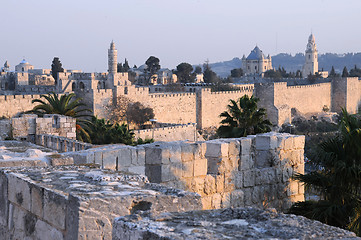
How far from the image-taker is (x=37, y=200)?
7.75 ft

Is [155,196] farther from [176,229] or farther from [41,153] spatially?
[41,153]

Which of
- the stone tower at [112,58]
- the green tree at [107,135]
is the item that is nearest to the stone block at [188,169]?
the green tree at [107,135]

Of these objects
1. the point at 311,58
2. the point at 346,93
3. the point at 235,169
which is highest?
the point at 311,58

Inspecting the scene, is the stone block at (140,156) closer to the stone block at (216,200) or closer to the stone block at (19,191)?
the stone block at (216,200)

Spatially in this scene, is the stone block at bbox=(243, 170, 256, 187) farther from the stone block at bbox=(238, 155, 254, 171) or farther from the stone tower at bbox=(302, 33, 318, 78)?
the stone tower at bbox=(302, 33, 318, 78)

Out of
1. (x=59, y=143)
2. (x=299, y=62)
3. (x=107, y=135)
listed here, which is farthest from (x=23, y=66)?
(x=299, y=62)

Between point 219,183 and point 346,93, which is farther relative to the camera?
point 346,93

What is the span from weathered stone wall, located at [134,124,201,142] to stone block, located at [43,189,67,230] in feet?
64.6

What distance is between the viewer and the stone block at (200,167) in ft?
16.4

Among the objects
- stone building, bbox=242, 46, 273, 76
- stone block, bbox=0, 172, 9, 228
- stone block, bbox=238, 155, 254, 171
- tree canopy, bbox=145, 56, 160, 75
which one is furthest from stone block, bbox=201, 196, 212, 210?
stone building, bbox=242, 46, 273, 76

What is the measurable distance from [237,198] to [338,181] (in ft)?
3.49

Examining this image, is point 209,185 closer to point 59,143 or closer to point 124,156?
point 124,156

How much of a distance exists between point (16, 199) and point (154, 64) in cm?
5079

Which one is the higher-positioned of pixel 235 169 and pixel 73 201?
pixel 73 201
